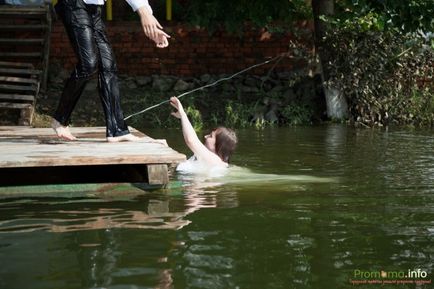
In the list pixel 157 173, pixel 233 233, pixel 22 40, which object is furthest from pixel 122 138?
pixel 22 40

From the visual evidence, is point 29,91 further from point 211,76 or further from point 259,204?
point 259,204

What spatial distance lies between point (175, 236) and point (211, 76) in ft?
38.9

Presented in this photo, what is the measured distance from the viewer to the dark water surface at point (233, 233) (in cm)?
345

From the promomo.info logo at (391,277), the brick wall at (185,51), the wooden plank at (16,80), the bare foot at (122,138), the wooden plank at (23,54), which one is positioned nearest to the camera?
the promomo.info logo at (391,277)

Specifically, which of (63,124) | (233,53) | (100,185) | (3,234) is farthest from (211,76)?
(3,234)

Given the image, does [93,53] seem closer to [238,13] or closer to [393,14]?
[393,14]

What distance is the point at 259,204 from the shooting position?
5379mm

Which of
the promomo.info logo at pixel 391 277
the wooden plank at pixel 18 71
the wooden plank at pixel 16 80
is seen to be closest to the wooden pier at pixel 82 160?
the promomo.info logo at pixel 391 277

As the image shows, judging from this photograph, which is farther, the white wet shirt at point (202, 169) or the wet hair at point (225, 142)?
the wet hair at point (225, 142)

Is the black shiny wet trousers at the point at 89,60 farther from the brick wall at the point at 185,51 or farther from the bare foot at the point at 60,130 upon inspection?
the brick wall at the point at 185,51

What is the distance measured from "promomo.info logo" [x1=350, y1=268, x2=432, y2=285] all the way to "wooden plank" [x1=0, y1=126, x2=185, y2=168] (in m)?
2.18

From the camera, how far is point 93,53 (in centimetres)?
618

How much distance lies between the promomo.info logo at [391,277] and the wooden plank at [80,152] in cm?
218

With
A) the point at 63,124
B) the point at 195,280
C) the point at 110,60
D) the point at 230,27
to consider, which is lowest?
the point at 195,280
